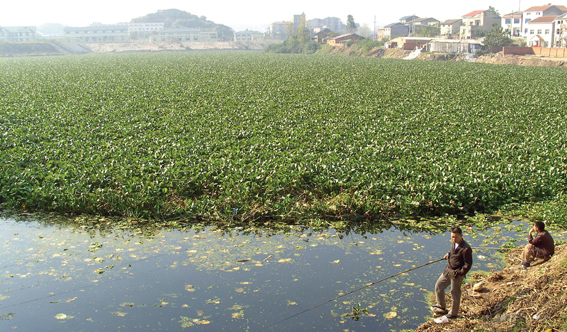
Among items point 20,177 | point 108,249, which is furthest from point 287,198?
point 20,177

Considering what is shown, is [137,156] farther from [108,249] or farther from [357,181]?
[357,181]

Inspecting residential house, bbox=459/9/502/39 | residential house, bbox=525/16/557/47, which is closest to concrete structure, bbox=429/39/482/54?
residential house, bbox=525/16/557/47

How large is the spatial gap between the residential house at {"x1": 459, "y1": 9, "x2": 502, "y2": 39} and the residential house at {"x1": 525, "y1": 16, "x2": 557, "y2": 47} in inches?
569

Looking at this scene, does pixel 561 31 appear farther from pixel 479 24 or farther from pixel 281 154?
pixel 281 154

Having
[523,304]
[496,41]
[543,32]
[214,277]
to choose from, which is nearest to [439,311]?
[523,304]

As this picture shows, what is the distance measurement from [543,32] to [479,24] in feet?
74.7

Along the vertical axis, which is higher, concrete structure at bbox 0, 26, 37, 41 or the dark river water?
concrete structure at bbox 0, 26, 37, 41

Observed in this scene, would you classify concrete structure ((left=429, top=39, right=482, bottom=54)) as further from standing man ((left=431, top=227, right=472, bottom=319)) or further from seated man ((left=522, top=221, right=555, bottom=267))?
standing man ((left=431, top=227, right=472, bottom=319))

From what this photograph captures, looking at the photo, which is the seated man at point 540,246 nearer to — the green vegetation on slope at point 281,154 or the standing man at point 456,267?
the standing man at point 456,267

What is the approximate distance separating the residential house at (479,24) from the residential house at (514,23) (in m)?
2.05

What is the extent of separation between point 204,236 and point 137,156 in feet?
18.8

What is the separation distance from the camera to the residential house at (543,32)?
80188mm

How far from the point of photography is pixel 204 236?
33.8 ft

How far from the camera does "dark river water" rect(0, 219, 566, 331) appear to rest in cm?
714
